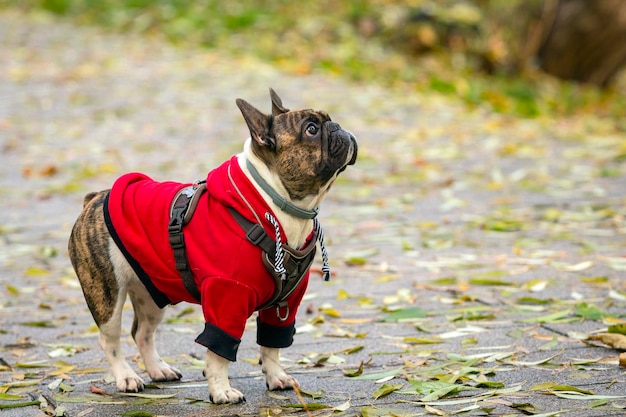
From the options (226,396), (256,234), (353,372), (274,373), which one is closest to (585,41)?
(353,372)

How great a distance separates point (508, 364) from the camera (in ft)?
12.9

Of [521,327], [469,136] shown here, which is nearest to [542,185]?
[469,136]

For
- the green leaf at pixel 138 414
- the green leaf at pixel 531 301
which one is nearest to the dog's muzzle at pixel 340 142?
the green leaf at pixel 138 414

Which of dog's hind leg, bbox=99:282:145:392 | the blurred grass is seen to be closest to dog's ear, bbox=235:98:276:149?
dog's hind leg, bbox=99:282:145:392

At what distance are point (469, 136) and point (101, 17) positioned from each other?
10348 mm

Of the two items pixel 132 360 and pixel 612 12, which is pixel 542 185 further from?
pixel 612 12

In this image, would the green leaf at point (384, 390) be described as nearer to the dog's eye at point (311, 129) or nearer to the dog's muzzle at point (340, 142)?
the dog's muzzle at point (340, 142)

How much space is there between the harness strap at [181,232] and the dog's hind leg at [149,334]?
1.43ft

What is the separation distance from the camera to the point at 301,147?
3.59 meters

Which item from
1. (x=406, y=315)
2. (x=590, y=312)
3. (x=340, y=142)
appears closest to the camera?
(x=340, y=142)

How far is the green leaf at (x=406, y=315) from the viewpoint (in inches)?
190

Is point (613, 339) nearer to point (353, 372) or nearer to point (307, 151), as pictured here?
point (353, 372)

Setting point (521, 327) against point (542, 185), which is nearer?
point (521, 327)

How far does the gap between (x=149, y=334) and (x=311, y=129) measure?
4.01 feet
